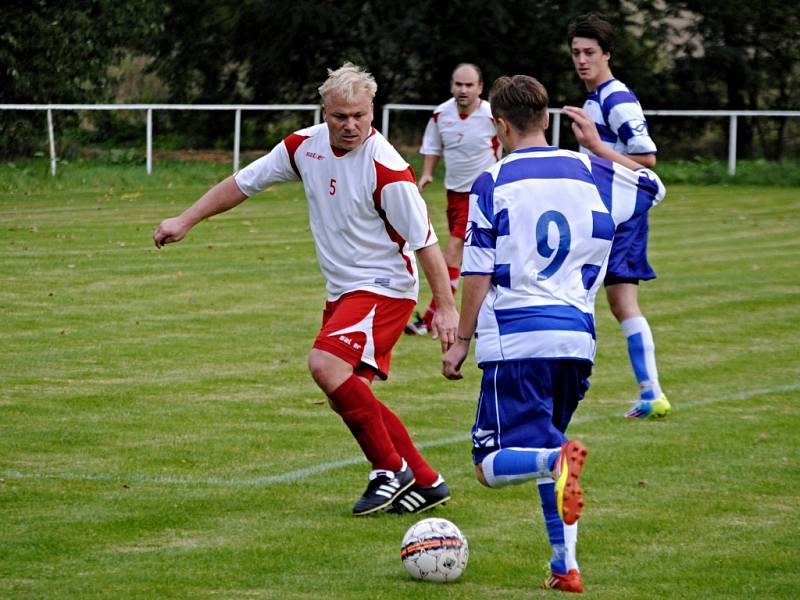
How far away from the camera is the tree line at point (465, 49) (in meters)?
31.3

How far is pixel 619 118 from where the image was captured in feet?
28.4

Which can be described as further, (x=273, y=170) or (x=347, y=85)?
(x=273, y=170)

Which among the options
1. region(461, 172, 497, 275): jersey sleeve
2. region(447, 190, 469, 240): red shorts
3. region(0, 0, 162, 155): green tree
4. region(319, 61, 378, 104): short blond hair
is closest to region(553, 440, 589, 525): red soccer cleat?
region(461, 172, 497, 275): jersey sleeve

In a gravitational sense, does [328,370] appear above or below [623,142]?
below

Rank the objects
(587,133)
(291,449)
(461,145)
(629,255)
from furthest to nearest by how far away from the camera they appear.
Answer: (461,145), (629,255), (291,449), (587,133)

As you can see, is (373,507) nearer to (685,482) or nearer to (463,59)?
(685,482)

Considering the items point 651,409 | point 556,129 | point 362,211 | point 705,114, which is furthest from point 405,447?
point 705,114

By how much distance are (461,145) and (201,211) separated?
6.83 metres

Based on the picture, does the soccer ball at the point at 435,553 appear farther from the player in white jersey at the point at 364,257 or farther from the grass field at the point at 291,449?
the player in white jersey at the point at 364,257

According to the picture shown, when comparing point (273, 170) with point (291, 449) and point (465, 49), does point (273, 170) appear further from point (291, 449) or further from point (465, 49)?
point (465, 49)

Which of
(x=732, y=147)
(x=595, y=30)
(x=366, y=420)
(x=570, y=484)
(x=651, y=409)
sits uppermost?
(x=595, y=30)

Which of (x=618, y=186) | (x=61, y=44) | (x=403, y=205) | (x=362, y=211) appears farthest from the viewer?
(x=61, y=44)

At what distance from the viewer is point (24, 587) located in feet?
17.2

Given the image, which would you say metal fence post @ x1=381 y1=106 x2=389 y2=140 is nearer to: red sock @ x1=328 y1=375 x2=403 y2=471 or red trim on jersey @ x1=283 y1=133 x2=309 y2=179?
red trim on jersey @ x1=283 y1=133 x2=309 y2=179
